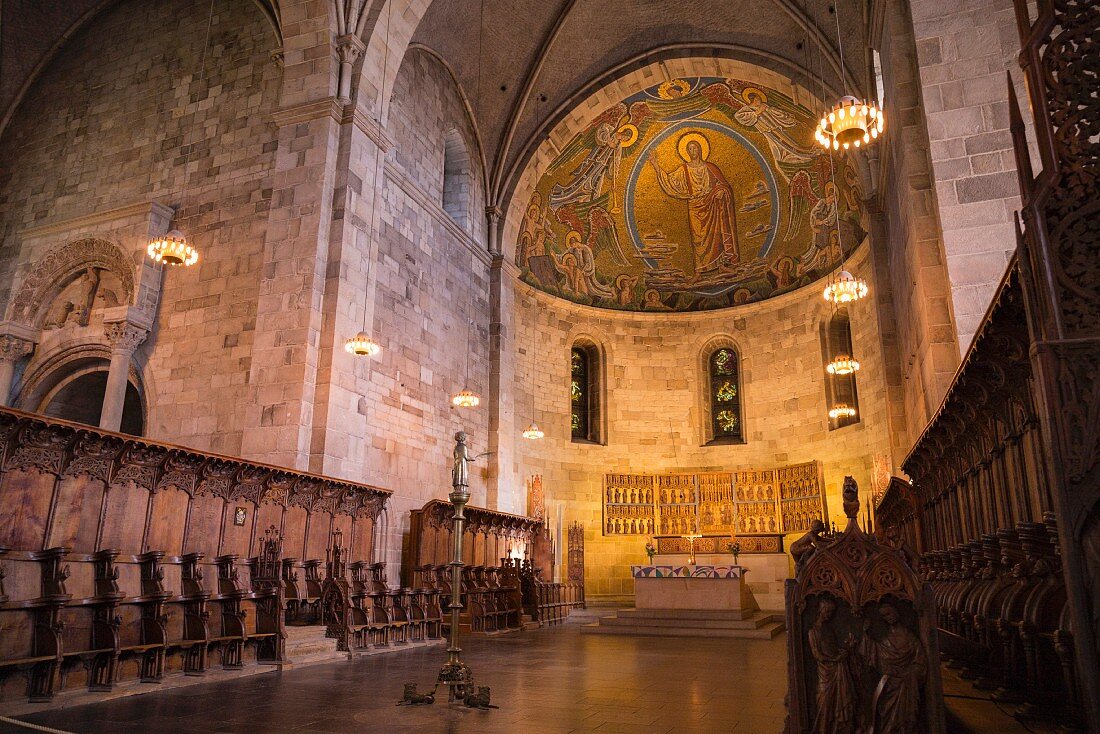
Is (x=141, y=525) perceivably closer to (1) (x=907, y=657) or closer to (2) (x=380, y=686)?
(2) (x=380, y=686)

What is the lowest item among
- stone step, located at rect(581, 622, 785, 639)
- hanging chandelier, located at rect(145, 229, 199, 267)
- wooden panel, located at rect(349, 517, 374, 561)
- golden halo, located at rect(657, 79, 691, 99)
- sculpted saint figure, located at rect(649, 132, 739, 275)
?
stone step, located at rect(581, 622, 785, 639)

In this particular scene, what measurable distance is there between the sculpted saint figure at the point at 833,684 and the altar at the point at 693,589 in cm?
1014

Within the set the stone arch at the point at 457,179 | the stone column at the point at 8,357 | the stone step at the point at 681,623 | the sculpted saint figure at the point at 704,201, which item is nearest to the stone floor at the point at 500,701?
the stone step at the point at 681,623

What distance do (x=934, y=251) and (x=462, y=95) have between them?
12174 millimetres

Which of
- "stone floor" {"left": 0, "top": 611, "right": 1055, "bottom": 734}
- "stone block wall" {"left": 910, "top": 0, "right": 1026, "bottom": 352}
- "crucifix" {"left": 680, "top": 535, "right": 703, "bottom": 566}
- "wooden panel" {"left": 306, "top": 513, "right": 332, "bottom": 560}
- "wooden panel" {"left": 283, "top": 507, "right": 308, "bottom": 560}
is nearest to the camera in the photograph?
"stone floor" {"left": 0, "top": 611, "right": 1055, "bottom": 734}

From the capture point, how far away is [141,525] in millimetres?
8125

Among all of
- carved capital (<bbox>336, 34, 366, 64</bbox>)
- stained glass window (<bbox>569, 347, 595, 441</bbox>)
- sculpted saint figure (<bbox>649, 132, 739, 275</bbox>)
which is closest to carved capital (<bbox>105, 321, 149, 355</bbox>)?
carved capital (<bbox>336, 34, 366, 64</bbox>)

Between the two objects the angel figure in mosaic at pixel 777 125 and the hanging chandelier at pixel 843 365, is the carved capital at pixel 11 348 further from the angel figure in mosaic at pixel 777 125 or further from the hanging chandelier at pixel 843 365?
the angel figure in mosaic at pixel 777 125

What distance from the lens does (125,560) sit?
762 centimetres

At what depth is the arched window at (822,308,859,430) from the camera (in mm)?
18781

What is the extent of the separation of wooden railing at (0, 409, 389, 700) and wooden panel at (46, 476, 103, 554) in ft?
0.03

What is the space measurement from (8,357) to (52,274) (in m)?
1.75

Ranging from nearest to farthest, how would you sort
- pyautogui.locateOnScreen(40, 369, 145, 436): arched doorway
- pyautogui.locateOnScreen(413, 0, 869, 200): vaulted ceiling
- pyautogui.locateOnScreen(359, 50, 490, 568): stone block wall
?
1. pyautogui.locateOnScreen(359, 50, 490, 568): stone block wall
2. pyautogui.locateOnScreen(40, 369, 145, 436): arched doorway
3. pyautogui.locateOnScreen(413, 0, 869, 200): vaulted ceiling

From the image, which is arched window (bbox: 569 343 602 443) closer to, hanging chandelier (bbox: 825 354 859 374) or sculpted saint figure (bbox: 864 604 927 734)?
hanging chandelier (bbox: 825 354 859 374)
